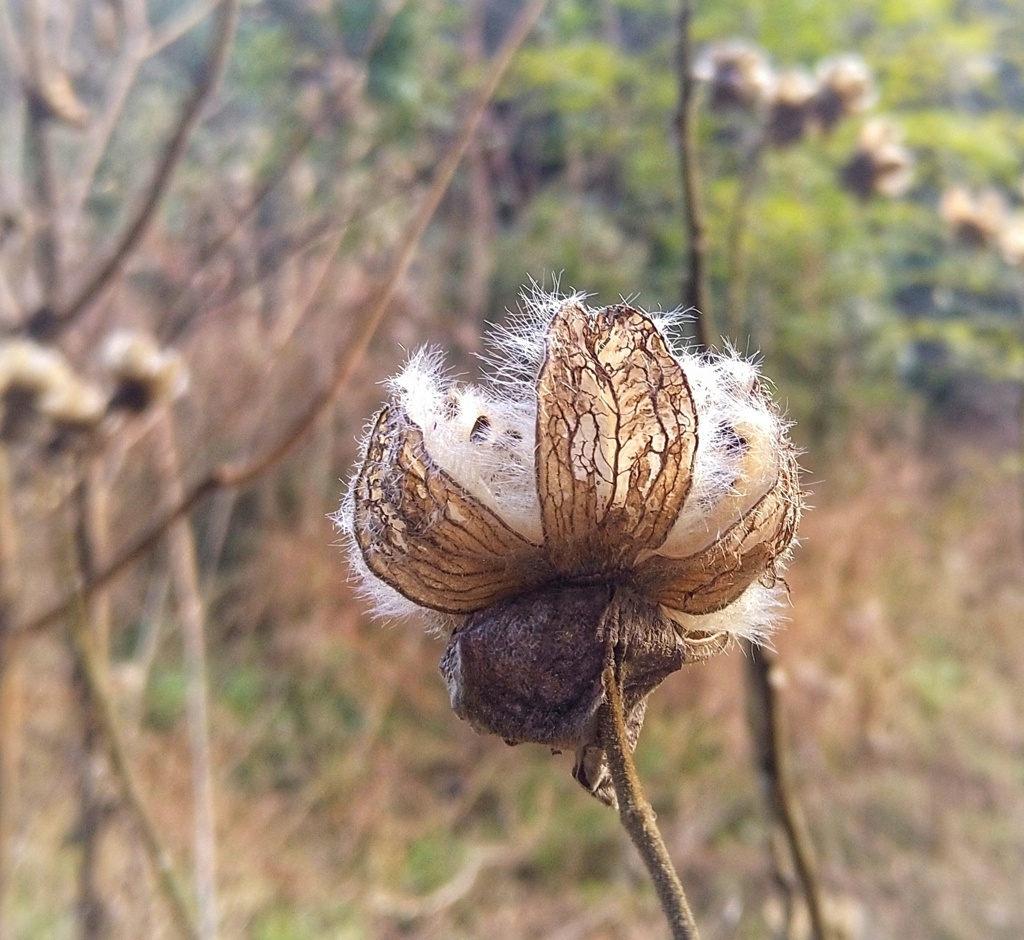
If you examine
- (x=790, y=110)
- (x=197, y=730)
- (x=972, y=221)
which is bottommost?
(x=972, y=221)

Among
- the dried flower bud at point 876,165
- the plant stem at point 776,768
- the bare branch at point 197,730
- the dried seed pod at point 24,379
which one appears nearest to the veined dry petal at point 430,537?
the plant stem at point 776,768

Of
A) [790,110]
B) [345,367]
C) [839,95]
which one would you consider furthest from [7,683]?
[839,95]

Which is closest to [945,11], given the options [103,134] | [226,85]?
[226,85]

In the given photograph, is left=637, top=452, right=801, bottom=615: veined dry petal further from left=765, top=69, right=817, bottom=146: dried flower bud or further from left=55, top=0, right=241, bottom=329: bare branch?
left=765, top=69, right=817, bottom=146: dried flower bud

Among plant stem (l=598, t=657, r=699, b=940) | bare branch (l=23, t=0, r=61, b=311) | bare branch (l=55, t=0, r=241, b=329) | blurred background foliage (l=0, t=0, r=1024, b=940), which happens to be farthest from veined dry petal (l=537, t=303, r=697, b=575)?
blurred background foliage (l=0, t=0, r=1024, b=940)

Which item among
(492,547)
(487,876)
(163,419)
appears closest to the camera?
(492,547)

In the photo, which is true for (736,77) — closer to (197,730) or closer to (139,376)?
(139,376)

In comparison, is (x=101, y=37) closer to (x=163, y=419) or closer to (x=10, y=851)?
(x=163, y=419)
